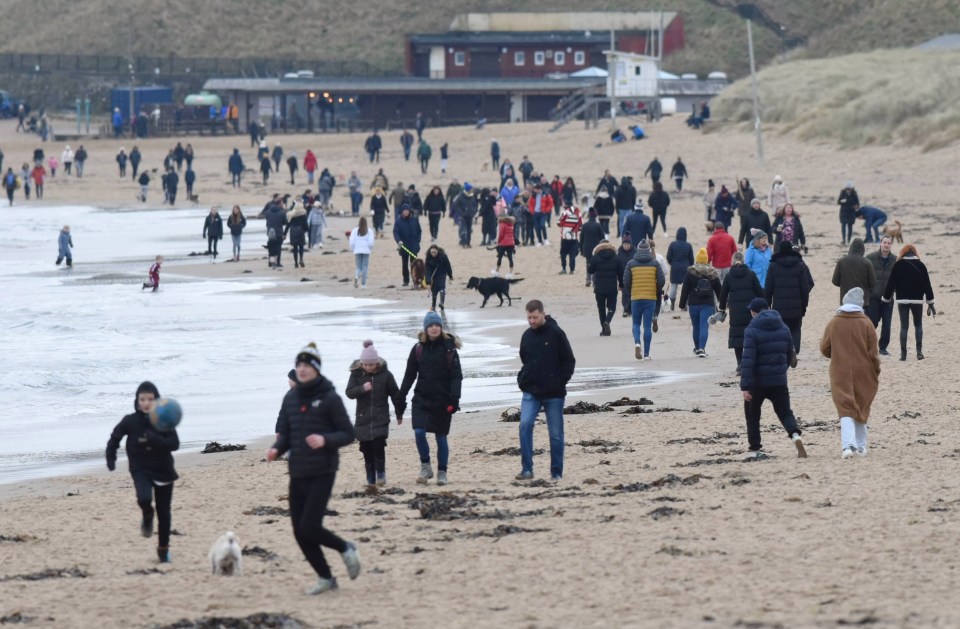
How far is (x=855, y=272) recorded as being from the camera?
18875 millimetres

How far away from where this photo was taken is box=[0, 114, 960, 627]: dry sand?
924cm

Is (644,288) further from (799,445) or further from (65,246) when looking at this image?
(65,246)

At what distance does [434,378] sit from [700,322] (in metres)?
8.10

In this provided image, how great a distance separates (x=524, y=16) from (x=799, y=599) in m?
88.6

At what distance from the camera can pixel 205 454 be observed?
51.9 ft

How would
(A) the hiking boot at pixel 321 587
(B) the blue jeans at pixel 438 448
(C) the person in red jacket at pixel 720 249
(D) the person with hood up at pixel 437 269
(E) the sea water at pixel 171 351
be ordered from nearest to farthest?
(A) the hiking boot at pixel 321 587
(B) the blue jeans at pixel 438 448
(E) the sea water at pixel 171 351
(C) the person in red jacket at pixel 720 249
(D) the person with hood up at pixel 437 269

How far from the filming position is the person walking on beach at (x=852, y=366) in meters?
13.3

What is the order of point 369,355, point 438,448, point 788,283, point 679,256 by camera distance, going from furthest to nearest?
point 679,256 < point 788,283 < point 438,448 < point 369,355

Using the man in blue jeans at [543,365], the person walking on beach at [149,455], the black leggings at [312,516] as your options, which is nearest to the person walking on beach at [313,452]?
the black leggings at [312,516]

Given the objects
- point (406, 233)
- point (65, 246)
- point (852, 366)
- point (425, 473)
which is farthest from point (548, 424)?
point (65, 246)

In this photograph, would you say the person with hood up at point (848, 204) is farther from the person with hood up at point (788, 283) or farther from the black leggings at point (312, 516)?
the black leggings at point (312, 516)

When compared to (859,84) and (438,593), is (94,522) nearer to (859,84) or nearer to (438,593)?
(438,593)

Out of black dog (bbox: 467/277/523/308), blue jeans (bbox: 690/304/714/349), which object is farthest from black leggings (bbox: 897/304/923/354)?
black dog (bbox: 467/277/523/308)

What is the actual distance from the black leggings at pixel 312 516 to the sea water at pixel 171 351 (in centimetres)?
617
